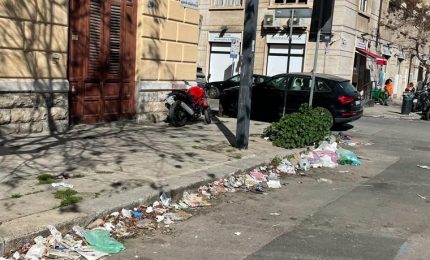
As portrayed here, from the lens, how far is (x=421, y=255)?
484 cm

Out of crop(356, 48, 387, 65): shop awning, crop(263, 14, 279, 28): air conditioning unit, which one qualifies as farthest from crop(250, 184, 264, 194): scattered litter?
crop(356, 48, 387, 65): shop awning

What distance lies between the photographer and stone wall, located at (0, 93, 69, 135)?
875 centimetres

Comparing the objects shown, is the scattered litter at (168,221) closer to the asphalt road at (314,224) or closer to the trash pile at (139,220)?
the trash pile at (139,220)

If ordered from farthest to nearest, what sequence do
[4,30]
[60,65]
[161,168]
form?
[60,65]
[4,30]
[161,168]

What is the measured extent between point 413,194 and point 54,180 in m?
5.06

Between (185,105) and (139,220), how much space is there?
674cm

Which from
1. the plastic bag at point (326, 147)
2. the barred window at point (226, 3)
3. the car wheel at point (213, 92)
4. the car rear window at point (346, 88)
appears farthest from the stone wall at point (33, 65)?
the barred window at point (226, 3)

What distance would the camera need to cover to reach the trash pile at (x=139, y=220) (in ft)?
14.5

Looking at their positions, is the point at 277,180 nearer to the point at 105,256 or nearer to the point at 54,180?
the point at 54,180

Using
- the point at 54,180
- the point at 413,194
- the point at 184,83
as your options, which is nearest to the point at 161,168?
the point at 54,180

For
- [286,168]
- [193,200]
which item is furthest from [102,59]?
[193,200]

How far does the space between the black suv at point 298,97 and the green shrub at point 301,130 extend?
3.50 metres

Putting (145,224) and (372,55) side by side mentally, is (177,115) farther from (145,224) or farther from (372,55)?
(372,55)

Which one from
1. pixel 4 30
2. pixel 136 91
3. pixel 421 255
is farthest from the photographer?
pixel 136 91
